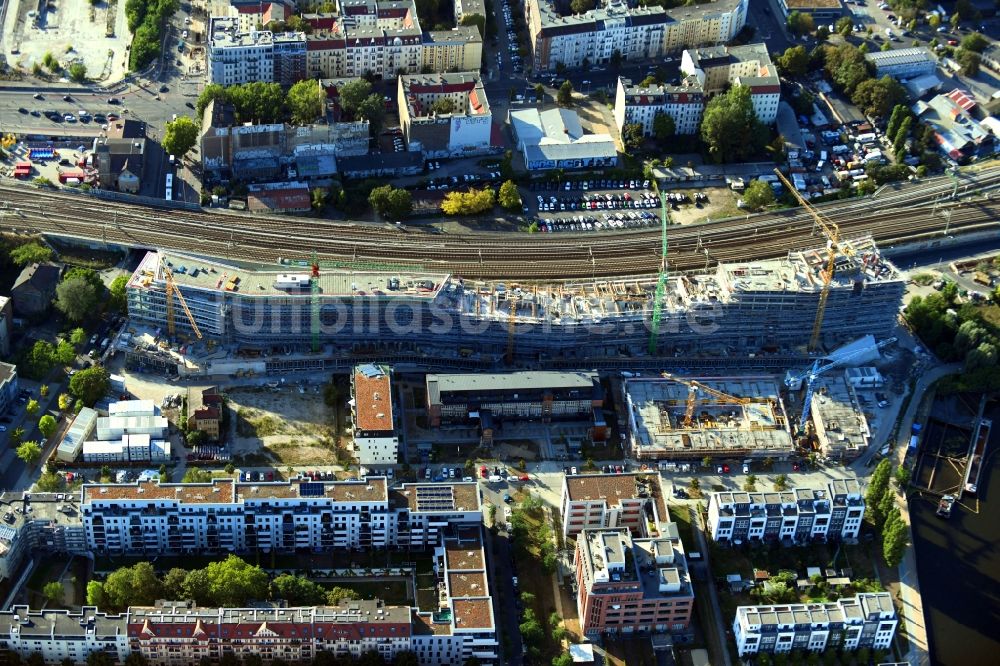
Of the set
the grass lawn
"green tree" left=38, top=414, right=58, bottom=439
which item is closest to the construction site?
"green tree" left=38, top=414, right=58, bottom=439

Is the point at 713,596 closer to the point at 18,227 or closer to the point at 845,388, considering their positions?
the point at 845,388

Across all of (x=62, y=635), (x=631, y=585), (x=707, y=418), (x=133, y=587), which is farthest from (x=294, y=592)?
(x=707, y=418)

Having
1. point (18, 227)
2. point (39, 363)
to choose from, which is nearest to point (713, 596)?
point (39, 363)

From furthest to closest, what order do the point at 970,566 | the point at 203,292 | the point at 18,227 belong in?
the point at 18,227 < the point at 203,292 < the point at 970,566

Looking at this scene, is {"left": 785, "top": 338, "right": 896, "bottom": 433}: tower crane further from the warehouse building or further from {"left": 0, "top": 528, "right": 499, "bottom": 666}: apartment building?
{"left": 0, "top": 528, "right": 499, "bottom": 666}: apartment building

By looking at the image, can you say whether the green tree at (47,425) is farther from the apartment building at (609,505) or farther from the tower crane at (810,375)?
the tower crane at (810,375)

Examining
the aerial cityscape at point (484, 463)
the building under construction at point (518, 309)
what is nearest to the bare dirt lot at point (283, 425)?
the aerial cityscape at point (484, 463)
